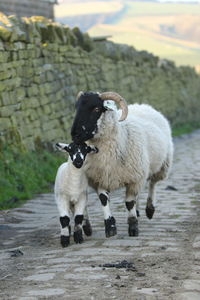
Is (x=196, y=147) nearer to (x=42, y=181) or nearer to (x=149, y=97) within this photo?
(x=149, y=97)

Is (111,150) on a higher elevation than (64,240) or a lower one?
higher

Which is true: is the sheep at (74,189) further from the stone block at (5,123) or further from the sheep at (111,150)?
the stone block at (5,123)

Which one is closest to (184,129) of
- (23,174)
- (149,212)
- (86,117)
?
(23,174)

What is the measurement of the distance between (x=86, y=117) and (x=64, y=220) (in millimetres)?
1085

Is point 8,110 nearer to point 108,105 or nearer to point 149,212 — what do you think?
point 149,212

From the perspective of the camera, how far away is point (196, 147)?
18.5m

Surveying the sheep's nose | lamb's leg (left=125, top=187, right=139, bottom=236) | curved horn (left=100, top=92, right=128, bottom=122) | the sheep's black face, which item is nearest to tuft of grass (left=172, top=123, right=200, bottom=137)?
lamb's leg (left=125, top=187, right=139, bottom=236)

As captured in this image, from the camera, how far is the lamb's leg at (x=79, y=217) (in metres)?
6.91

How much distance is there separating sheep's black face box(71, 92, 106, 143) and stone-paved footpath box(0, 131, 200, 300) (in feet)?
3.64

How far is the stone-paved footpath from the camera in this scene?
4.93 m

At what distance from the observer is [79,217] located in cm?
697

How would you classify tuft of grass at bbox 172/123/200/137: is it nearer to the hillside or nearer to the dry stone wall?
the dry stone wall

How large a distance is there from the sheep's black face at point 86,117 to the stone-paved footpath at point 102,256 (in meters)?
1.11

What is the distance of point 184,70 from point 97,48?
1157 cm
